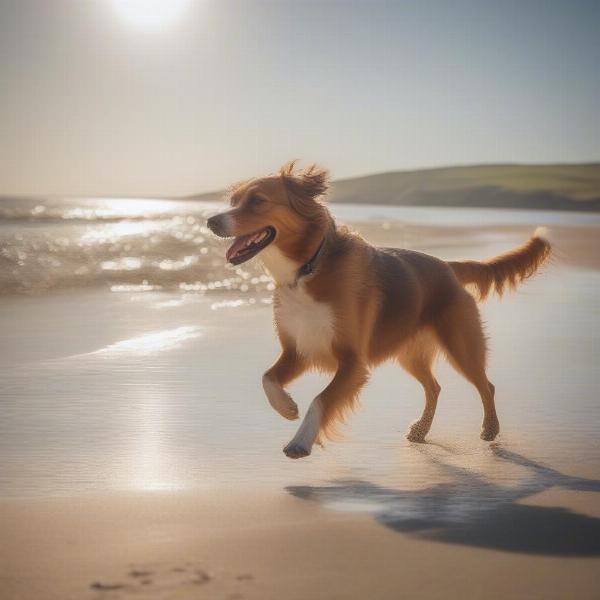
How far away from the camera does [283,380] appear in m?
5.80

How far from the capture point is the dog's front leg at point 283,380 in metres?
5.62

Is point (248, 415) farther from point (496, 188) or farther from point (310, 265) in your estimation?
point (496, 188)

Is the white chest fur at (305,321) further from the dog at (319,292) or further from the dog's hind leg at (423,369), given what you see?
the dog's hind leg at (423,369)

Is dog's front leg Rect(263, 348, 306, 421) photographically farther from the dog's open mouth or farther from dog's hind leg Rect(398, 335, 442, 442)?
dog's hind leg Rect(398, 335, 442, 442)

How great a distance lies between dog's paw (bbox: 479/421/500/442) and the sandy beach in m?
0.06

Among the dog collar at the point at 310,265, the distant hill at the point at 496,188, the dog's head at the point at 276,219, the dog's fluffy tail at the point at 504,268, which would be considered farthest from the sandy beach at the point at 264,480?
the distant hill at the point at 496,188

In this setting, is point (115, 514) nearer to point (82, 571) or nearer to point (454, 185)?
point (82, 571)

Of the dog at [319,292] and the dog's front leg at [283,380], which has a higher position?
the dog at [319,292]

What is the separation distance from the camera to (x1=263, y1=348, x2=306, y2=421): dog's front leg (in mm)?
5625

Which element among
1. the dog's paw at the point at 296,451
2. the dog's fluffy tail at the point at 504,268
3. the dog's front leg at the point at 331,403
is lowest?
the dog's paw at the point at 296,451

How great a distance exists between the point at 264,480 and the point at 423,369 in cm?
200

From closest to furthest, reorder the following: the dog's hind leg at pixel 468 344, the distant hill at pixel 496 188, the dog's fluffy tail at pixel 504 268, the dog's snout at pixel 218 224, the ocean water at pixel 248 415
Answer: the ocean water at pixel 248 415 → the dog's snout at pixel 218 224 → the dog's hind leg at pixel 468 344 → the dog's fluffy tail at pixel 504 268 → the distant hill at pixel 496 188

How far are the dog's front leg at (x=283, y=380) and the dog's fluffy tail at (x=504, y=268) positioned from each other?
1.75 m

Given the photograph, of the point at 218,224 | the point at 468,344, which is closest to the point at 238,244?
the point at 218,224
